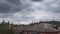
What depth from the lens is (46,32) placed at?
4338 centimetres

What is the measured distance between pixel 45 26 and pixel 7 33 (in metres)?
14.9

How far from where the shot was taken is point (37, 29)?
44219 mm

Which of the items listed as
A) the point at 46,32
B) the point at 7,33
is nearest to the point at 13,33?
the point at 7,33

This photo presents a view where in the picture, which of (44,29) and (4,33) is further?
(4,33)

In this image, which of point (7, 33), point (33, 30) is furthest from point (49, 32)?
point (7, 33)

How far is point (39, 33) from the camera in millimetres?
43781

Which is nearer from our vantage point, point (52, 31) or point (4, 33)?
point (52, 31)

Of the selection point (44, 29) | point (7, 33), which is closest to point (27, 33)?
point (44, 29)

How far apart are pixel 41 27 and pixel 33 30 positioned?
2.18 meters

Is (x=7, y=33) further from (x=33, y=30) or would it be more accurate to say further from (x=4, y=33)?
(x=33, y=30)

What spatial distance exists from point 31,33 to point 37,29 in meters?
1.72

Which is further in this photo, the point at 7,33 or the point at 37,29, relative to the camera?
the point at 7,33

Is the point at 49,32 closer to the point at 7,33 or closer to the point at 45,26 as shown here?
the point at 45,26

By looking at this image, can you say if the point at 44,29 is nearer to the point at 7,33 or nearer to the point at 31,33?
the point at 31,33
